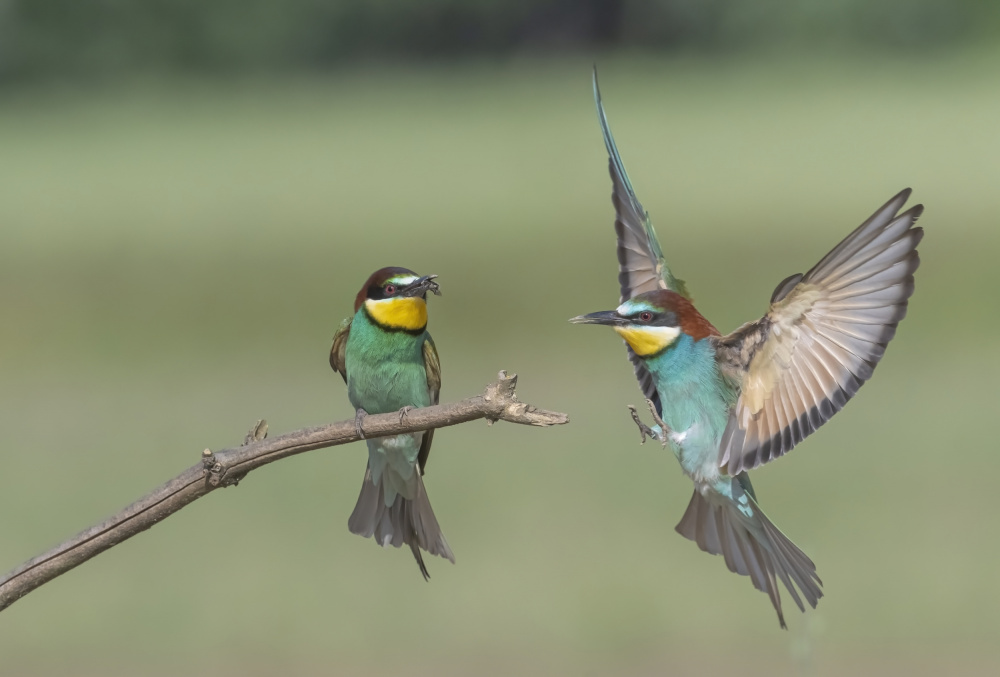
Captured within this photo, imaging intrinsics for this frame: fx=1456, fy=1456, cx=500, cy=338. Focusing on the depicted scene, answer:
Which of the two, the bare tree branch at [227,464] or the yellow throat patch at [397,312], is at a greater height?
the yellow throat patch at [397,312]

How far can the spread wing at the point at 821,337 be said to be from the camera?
70.7 inches

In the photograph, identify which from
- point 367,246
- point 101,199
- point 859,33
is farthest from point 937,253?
point 859,33

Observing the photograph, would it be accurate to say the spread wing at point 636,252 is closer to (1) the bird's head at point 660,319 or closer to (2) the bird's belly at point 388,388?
(1) the bird's head at point 660,319

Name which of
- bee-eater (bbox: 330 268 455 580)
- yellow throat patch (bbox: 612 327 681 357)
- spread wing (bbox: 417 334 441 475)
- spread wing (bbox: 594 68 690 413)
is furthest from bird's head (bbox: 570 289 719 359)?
spread wing (bbox: 417 334 441 475)

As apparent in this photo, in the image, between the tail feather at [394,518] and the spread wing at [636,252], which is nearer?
the spread wing at [636,252]

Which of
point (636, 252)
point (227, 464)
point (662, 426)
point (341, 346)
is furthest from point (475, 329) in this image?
point (227, 464)

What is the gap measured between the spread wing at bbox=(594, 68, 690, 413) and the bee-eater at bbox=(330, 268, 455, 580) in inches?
12.8

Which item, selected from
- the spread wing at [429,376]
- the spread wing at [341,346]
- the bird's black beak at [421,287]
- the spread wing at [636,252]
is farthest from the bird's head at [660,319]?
the spread wing at [341,346]

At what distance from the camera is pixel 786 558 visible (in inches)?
81.0

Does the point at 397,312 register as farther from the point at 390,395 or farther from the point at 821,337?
the point at 821,337

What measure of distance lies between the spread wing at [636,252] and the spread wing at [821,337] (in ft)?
0.94

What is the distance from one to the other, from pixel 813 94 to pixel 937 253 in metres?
5.93

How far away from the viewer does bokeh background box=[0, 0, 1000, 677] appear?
15.1ft

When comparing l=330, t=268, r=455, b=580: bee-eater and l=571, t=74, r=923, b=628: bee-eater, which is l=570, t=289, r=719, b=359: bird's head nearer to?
l=571, t=74, r=923, b=628: bee-eater
